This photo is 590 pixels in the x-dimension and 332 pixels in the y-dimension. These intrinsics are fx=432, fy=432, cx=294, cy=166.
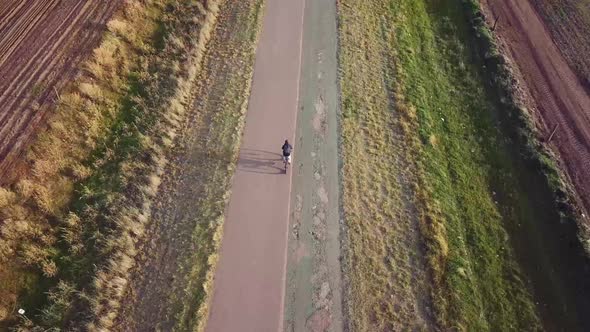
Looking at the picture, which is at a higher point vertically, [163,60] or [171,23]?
[171,23]

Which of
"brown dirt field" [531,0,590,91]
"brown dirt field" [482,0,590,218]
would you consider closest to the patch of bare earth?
"brown dirt field" [482,0,590,218]

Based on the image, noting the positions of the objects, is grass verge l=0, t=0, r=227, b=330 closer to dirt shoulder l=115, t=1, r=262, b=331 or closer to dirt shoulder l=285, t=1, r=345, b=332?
dirt shoulder l=115, t=1, r=262, b=331

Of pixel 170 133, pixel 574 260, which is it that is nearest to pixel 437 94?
pixel 574 260

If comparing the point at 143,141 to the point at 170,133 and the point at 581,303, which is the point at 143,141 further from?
the point at 581,303

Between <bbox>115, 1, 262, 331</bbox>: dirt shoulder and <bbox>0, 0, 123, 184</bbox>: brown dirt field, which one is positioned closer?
<bbox>115, 1, 262, 331</bbox>: dirt shoulder

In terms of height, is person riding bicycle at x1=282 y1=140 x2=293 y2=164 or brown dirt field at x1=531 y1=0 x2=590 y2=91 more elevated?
brown dirt field at x1=531 y1=0 x2=590 y2=91

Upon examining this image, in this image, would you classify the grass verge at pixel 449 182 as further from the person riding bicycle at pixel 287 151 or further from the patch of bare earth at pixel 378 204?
the person riding bicycle at pixel 287 151
